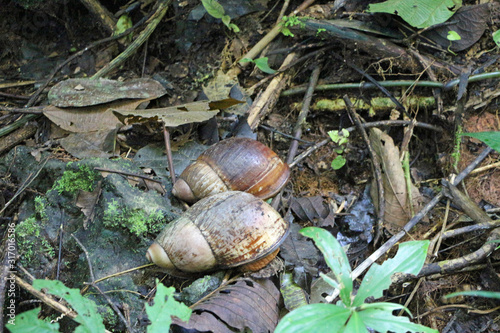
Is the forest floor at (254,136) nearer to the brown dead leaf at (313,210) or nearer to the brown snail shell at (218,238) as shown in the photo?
the brown dead leaf at (313,210)

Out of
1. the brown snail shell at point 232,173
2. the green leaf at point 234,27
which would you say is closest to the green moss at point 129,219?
the brown snail shell at point 232,173

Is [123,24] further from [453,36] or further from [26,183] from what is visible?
[453,36]

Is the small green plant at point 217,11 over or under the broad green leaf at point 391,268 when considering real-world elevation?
over

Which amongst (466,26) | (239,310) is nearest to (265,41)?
(466,26)

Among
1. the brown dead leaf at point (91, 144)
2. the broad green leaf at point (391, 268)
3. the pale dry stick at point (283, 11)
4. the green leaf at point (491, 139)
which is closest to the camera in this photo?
the broad green leaf at point (391, 268)

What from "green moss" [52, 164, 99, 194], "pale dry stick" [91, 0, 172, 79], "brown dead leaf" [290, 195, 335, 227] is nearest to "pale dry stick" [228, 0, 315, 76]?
"pale dry stick" [91, 0, 172, 79]

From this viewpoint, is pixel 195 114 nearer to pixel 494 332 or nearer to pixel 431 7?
pixel 431 7

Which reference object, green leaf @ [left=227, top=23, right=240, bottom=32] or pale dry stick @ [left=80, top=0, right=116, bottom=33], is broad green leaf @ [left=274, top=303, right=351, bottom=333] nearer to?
green leaf @ [left=227, top=23, right=240, bottom=32]
